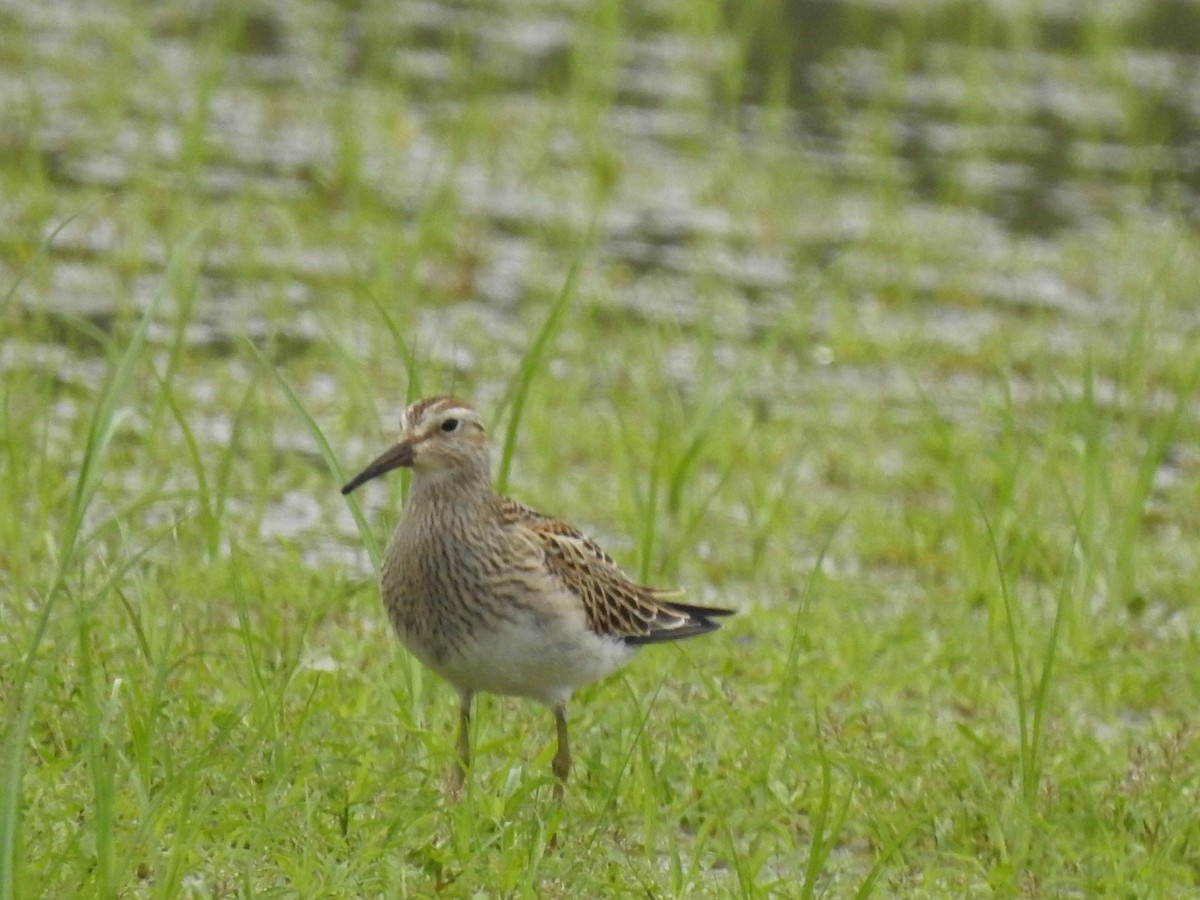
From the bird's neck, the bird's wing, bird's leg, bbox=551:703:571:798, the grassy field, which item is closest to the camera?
the grassy field

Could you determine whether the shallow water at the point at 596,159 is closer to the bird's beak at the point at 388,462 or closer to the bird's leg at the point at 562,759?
the bird's beak at the point at 388,462

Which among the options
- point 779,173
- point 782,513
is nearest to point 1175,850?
point 782,513

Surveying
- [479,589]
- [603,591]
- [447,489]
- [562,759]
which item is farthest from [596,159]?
[562,759]

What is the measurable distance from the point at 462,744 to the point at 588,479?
3.35m

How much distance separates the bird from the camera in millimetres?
6047

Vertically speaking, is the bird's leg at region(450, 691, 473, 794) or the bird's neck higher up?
the bird's neck

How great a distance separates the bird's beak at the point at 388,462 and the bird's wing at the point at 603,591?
345 millimetres

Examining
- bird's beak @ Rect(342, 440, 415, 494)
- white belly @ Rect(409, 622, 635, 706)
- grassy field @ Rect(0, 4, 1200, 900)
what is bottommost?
grassy field @ Rect(0, 4, 1200, 900)

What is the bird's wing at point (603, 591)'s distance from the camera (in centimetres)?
641

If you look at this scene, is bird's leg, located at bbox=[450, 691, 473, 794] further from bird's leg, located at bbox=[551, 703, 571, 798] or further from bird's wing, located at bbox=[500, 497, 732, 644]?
bird's wing, located at bbox=[500, 497, 732, 644]

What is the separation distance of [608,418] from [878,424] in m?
1.27

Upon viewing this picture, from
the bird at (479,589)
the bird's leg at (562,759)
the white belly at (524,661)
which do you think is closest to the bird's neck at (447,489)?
the bird at (479,589)

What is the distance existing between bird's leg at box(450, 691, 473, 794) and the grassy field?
0.17ft

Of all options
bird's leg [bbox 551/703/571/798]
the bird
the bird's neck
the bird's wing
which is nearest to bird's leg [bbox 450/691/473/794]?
the bird
